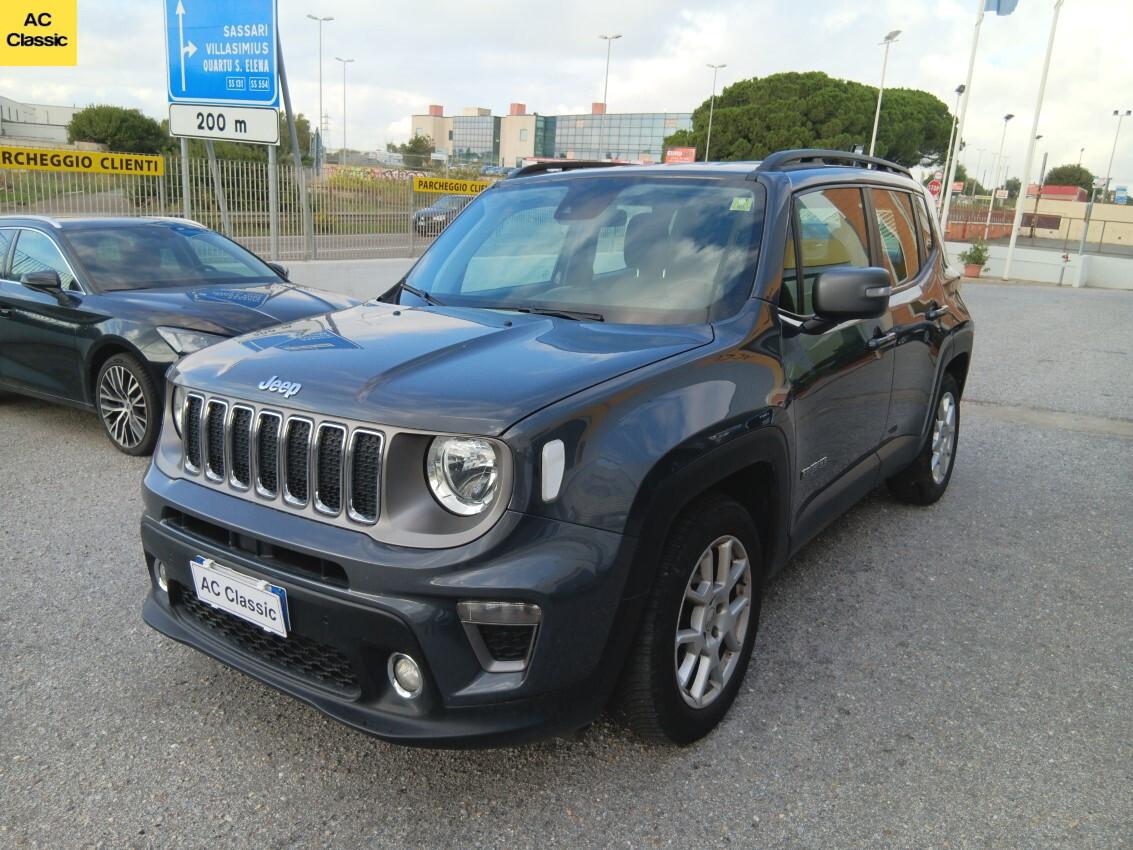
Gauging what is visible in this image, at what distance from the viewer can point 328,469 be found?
2.35 meters

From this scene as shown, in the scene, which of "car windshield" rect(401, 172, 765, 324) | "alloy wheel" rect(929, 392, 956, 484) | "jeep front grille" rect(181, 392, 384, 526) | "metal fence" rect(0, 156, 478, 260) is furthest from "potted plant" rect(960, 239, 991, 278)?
"jeep front grille" rect(181, 392, 384, 526)

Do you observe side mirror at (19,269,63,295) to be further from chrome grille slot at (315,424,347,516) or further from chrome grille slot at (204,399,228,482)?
chrome grille slot at (315,424,347,516)

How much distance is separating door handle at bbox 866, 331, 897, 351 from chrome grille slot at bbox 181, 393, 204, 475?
8.43 ft

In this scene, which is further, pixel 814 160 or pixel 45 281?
pixel 45 281

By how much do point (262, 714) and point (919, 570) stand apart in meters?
3.03

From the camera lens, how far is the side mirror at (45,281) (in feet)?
20.0

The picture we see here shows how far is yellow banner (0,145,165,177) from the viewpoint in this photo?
1041 centimetres

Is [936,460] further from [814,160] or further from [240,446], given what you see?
[240,446]

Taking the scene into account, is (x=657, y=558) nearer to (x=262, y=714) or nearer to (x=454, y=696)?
(x=454, y=696)

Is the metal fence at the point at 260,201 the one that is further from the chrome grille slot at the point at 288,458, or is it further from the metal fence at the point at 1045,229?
the metal fence at the point at 1045,229

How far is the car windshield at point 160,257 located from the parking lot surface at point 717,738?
87.4 inches

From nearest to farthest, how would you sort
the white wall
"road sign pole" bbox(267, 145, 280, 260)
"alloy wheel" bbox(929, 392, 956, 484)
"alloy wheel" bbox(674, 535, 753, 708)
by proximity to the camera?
"alloy wheel" bbox(674, 535, 753, 708), "alloy wheel" bbox(929, 392, 956, 484), "road sign pole" bbox(267, 145, 280, 260), the white wall

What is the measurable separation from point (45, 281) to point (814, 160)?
5138mm

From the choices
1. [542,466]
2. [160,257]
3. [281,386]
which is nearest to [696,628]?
[542,466]
